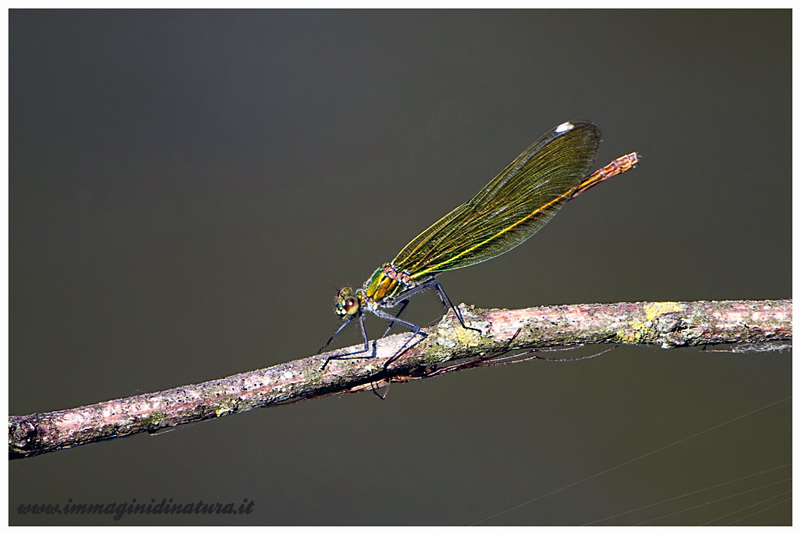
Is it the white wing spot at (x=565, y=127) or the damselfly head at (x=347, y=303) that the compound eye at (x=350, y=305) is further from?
the white wing spot at (x=565, y=127)

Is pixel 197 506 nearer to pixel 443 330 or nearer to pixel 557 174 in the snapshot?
pixel 443 330

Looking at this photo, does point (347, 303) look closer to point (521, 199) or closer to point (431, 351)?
point (431, 351)

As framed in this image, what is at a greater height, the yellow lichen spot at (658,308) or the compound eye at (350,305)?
the compound eye at (350,305)

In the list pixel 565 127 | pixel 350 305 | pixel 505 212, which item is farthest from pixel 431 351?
pixel 565 127

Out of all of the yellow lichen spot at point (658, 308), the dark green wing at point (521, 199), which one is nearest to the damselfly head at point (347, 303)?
the dark green wing at point (521, 199)

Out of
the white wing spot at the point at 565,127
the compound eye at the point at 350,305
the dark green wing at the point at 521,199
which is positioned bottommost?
the compound eye at the point at 350,305

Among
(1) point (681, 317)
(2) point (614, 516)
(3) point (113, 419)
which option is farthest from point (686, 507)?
(3) point (113, 419)
